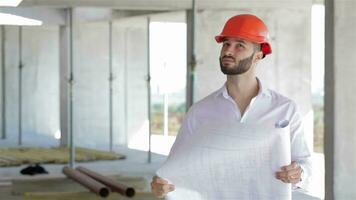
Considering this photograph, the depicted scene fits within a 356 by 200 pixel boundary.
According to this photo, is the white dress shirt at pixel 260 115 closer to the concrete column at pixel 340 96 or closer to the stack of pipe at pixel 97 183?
the concrete column at pixel 340 96

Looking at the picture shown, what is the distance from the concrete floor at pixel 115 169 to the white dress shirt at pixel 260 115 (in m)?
4.99

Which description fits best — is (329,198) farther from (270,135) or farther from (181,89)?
(181,89)

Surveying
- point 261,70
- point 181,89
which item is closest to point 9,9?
point 261,70

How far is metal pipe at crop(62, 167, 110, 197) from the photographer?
736 centimetres

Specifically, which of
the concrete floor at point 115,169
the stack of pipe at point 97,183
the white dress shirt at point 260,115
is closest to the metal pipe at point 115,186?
the stack of pipe at point 97,183

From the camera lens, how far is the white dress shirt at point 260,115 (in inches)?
100

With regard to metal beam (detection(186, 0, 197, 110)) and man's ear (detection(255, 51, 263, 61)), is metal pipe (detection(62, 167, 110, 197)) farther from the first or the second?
man's ear (detection(255, 51, 263, 61))

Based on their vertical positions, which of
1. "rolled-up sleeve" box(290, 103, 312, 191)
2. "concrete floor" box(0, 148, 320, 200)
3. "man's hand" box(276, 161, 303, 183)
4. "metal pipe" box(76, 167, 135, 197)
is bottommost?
"concrete floor" box(0, 148, 320, 200)

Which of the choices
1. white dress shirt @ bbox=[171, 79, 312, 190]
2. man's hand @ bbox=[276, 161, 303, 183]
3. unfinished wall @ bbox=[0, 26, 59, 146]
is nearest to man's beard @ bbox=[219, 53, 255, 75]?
white dress shirt @ bbox=[171, 79, 312, 190]

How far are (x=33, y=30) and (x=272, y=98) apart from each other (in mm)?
12955

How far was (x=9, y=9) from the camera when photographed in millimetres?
10742

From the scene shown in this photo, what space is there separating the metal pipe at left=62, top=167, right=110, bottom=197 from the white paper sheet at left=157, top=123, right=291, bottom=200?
4.92 metres

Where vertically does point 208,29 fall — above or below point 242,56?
above

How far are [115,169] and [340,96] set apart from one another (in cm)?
481
